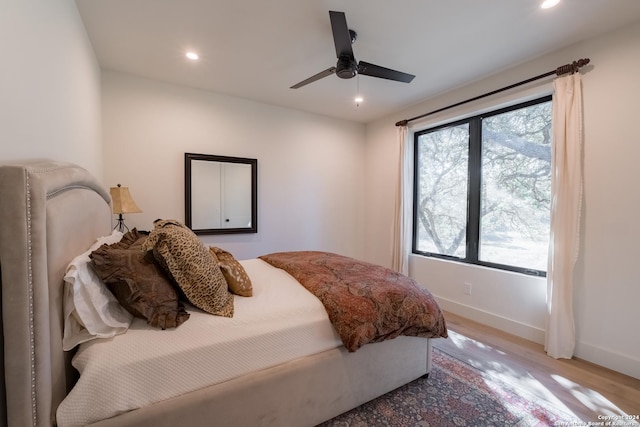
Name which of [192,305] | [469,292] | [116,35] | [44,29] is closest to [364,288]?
[192,305]

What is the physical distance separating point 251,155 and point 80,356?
115 inches

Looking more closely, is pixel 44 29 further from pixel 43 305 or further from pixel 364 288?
pixel 364 288

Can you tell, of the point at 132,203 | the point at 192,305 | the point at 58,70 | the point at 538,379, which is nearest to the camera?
the point at 192,305

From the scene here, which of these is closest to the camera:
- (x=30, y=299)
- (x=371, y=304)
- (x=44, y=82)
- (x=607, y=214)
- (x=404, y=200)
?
(x=30, y=299)

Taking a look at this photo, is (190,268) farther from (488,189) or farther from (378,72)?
(488,189)

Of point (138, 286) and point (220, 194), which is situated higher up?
point (220, 194)

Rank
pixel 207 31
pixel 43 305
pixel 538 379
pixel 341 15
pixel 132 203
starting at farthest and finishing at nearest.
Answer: pixel 132 203
pixel 207 31
pixel 538 379
pixel 341 15
pixel 43 305

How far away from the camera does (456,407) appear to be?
1.69 m

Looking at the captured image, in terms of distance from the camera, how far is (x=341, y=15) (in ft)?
5.62

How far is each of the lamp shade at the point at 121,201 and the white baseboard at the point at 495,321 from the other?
3.63 m

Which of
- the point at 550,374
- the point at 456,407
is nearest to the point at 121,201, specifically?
the point at 456,407

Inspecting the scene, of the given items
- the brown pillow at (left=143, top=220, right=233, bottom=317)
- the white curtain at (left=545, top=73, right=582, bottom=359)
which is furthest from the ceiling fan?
the brown pillow at (left=143, top=220, right=233, bottom=317)

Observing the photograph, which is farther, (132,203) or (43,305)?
(132,203)

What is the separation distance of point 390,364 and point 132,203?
2.66 meters
